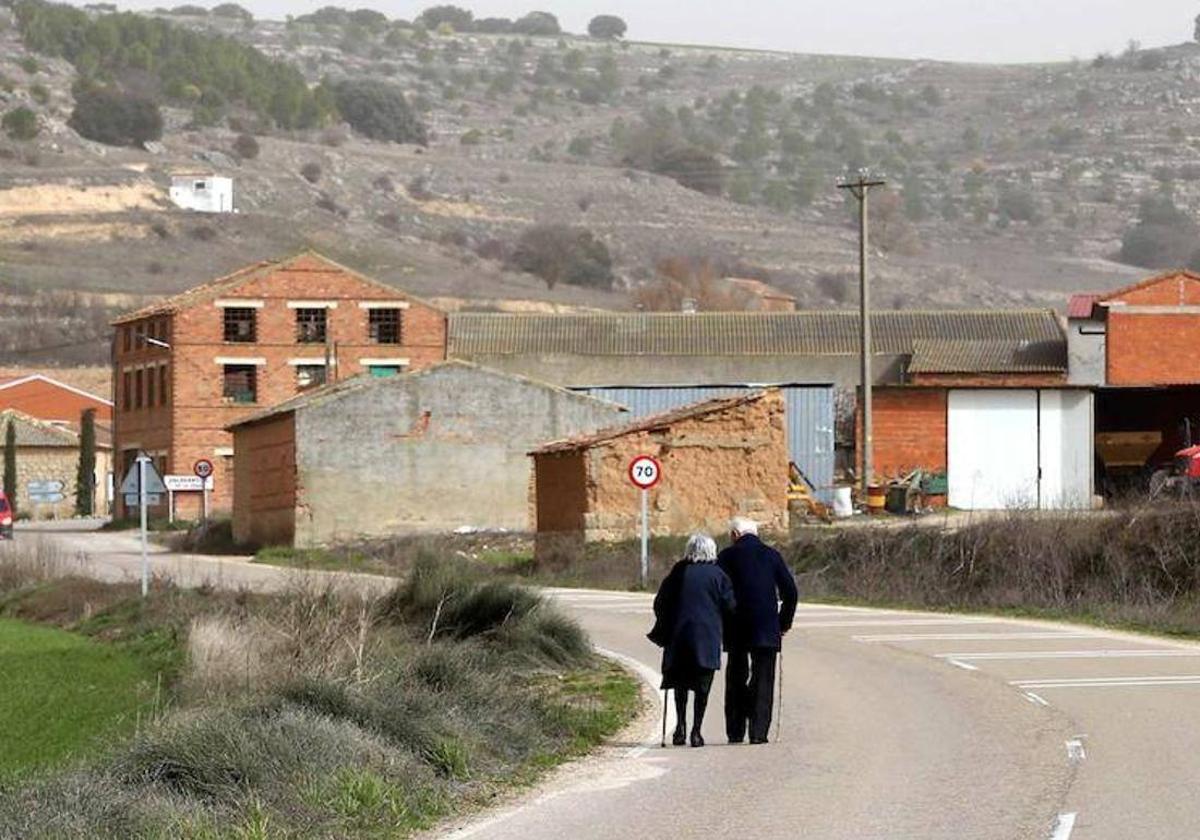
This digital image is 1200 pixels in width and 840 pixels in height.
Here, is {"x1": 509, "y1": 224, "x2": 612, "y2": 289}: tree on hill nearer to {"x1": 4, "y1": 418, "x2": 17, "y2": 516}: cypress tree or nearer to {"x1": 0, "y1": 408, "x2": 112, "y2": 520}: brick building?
{"x1": 0, "y1": 408, "x2": 112, "y2": 520}: brick building

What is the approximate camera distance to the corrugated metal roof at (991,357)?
81812 millimetres

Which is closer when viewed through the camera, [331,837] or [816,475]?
[331,837]

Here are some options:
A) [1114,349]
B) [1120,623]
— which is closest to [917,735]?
[1120,623]

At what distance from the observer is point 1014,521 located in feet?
124

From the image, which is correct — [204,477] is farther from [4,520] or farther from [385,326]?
[385,326]

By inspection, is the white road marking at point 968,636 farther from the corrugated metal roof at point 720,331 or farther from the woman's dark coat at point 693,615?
the corrugated metal roof at point 720,331

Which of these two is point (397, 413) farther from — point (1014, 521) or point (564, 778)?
point (564, 778)

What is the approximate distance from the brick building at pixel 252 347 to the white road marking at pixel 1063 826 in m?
72.0

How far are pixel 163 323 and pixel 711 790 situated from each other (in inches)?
2960

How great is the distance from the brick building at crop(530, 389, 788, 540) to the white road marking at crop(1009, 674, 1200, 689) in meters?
25.5

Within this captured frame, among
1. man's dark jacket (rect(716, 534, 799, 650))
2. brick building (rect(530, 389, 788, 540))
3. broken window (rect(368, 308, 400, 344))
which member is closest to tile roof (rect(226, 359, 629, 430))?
brick building (rect(530, 389, 788, 540))

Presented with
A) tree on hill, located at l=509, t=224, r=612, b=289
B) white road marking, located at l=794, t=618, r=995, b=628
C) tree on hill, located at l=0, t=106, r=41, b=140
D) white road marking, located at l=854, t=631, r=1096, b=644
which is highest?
tree on hill, located at l=0, t=106, r=41, b=140

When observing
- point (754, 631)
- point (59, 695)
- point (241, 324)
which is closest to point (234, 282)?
point (241, 324)

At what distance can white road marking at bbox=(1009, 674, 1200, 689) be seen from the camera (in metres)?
23.2
